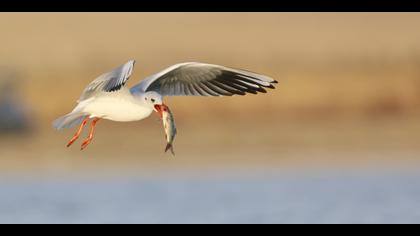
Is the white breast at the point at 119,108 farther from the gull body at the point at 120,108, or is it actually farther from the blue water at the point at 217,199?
the blue water at the point at 217,199

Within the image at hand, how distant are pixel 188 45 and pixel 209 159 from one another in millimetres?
4509

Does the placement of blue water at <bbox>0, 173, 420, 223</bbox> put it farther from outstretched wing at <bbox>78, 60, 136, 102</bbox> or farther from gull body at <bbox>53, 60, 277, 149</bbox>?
outstretched wing at <bbox>78, 60, 136, 102</bbox>

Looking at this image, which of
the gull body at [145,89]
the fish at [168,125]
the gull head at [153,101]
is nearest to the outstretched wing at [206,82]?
the gull body at [145,89]

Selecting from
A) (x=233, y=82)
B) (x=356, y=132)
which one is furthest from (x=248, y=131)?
(x=233, y=82)

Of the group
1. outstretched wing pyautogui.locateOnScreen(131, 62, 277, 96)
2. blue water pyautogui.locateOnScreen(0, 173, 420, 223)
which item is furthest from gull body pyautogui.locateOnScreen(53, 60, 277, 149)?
blue water pyautogui.locateOnScreen(0, 173, 420, 223)

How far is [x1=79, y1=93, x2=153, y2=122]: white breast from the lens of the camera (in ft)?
29.6

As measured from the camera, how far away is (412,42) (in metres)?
16.4

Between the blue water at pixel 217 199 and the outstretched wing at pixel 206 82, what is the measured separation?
1.28 m

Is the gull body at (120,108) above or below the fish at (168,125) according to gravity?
above

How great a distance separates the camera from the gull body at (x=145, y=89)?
8.95m

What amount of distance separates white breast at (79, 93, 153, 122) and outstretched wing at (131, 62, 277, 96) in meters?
0.61

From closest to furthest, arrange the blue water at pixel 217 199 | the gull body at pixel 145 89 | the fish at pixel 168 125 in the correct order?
the fish at pixel 168 125 < the gull body at pixel 145 89 < the blue water at pixel 217 199

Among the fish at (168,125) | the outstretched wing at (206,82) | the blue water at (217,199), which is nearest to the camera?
the fish at (168,125)

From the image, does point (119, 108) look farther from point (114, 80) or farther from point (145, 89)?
point (114, 80)
